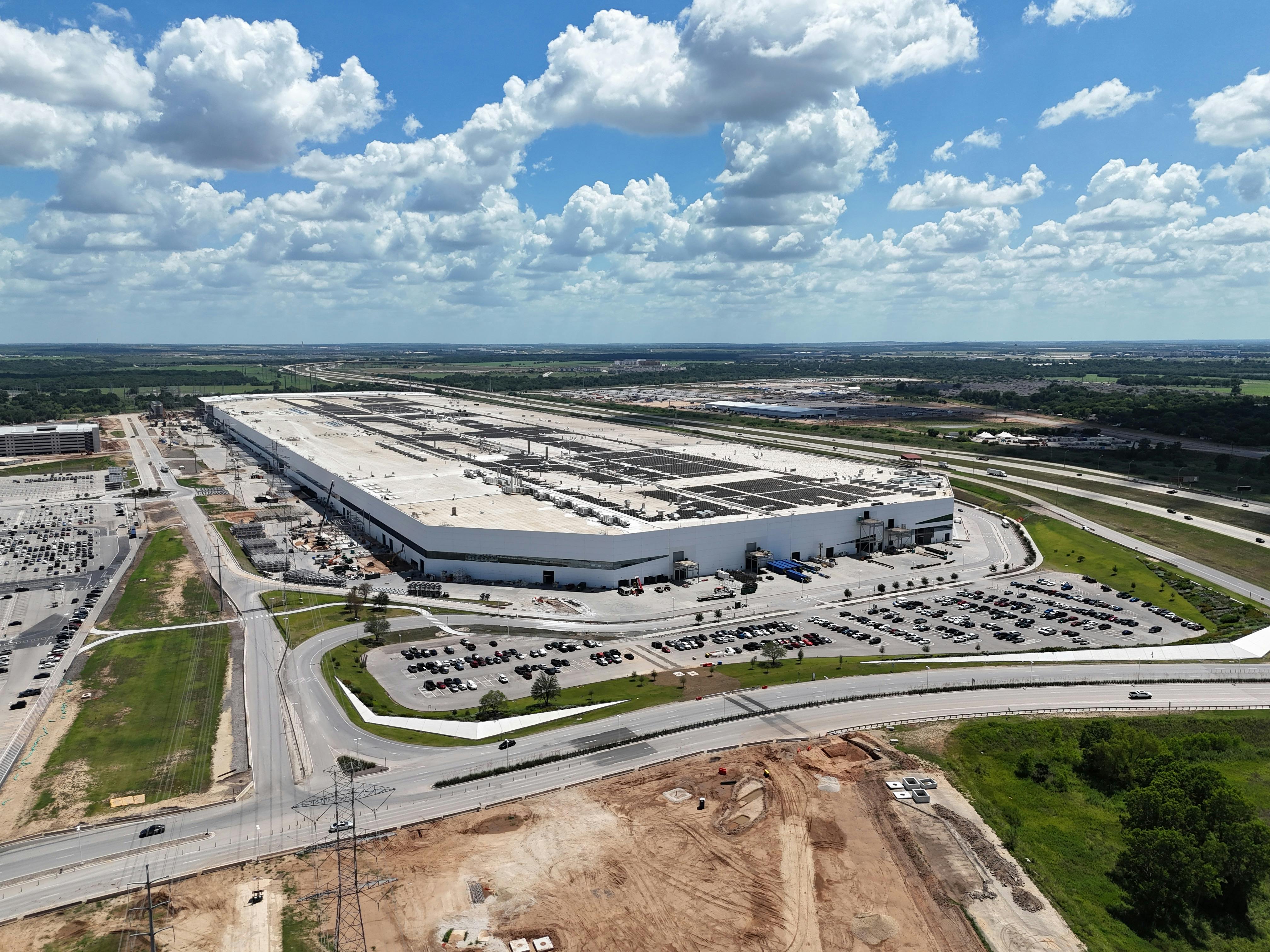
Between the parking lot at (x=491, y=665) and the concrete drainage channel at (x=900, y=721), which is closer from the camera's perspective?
the concrete drainage channel at (x=900, y=721)

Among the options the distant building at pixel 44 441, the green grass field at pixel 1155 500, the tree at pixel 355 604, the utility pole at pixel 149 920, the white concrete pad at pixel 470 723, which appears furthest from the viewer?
the distant building at pixel 44 441

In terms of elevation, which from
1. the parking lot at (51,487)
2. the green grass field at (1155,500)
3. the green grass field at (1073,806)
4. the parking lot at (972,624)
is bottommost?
the green grass field at (1073,806)

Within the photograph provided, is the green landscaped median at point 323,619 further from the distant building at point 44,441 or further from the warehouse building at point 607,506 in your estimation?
the distant building at point 44,441

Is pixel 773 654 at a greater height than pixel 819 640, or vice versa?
pixel 773 654

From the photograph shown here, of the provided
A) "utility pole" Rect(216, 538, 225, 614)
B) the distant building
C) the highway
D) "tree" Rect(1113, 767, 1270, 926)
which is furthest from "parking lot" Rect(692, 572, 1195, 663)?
the distant building

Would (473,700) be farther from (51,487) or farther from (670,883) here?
(51,487)

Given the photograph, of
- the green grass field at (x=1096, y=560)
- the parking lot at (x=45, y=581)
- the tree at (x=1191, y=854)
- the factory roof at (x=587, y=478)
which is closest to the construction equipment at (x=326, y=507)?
the factory roof at (x=587, y=478)

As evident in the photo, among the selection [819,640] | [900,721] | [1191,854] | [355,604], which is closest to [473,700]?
[355,604]
